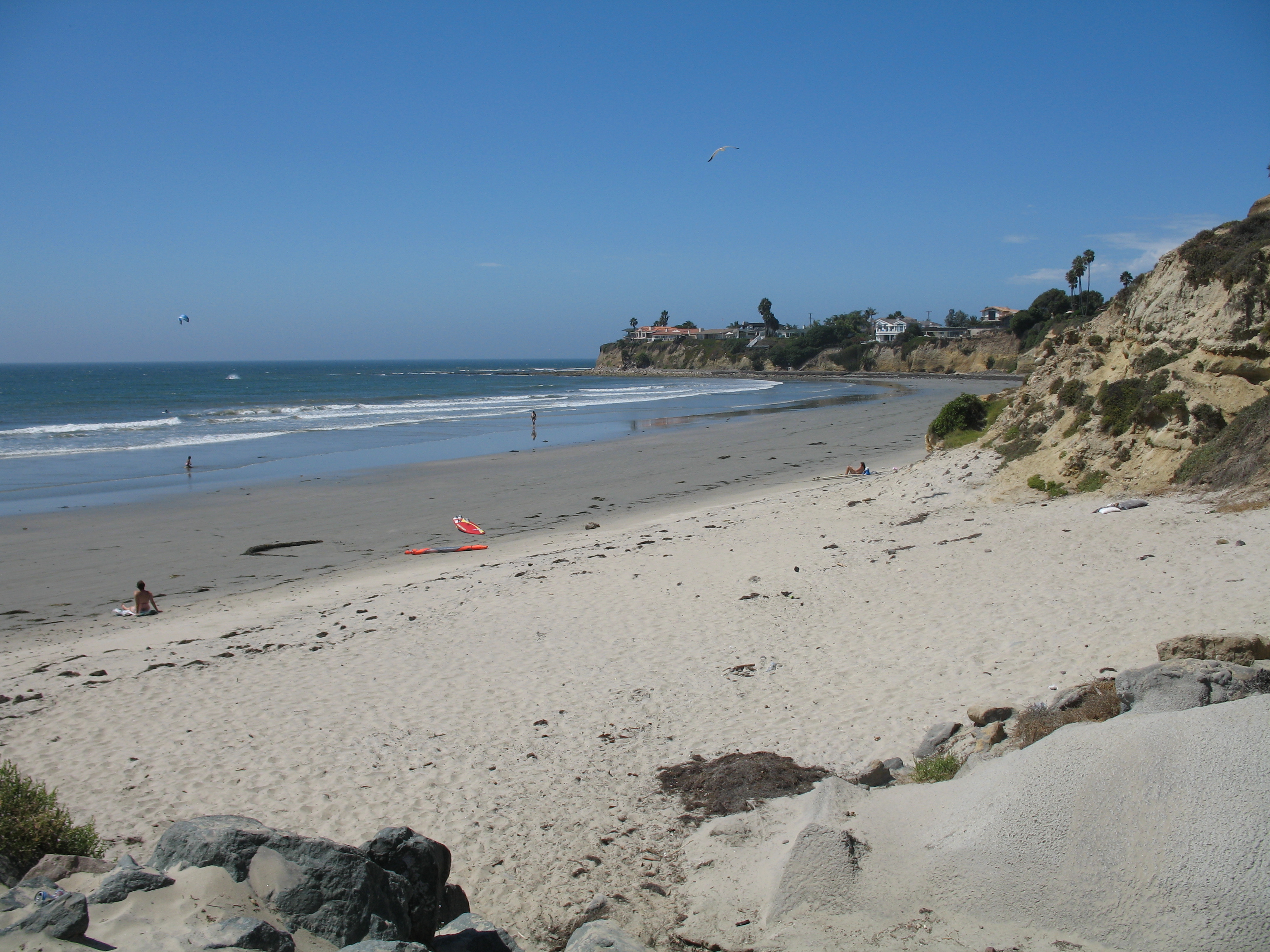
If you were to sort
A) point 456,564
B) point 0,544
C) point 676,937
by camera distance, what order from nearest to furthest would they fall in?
point 676,937, point 456,564, point 0,544

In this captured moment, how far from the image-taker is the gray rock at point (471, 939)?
149 inches

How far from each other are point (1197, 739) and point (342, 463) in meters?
25.9

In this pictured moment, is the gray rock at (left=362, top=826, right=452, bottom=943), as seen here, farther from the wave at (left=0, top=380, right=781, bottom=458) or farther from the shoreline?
the wave at (left=0, top=380, right=781, bottom=458)

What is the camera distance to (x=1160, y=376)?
12.5 meters

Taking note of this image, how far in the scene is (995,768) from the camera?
14.0 ft

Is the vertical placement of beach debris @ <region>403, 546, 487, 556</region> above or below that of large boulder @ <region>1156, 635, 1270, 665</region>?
below

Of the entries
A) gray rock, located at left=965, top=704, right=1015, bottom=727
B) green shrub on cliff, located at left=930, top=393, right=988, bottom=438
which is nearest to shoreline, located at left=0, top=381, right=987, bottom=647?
green shrub on cliff, located at left=930, top=393, right=988, bottom=438

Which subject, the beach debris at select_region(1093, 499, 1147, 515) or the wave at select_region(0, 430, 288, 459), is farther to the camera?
the wave at select_region(0, 430, 288, 459)

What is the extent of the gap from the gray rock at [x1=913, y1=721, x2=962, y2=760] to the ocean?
20.3m

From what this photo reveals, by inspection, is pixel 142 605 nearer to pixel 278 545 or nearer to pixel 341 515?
pixel 278 545

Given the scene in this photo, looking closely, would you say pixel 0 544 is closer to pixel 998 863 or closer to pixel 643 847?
pixel 643 847

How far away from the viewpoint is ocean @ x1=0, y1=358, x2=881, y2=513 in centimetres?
2461

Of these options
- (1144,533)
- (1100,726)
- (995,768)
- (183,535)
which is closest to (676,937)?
(995,768)

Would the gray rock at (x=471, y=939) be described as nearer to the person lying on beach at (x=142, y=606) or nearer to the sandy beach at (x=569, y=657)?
the sandy beach at (x=569, y=657)
